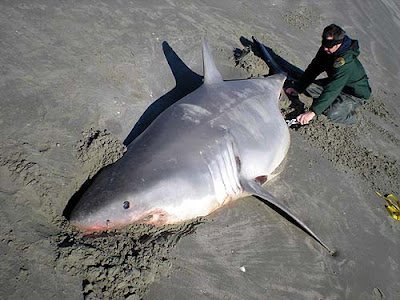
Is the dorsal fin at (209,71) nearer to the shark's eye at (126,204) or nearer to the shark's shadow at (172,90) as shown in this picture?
the shark's shadow at (172,90)

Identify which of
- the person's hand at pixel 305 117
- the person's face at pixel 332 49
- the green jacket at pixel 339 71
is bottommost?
the person's hand at pixel 305 117

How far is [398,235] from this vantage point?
393cm

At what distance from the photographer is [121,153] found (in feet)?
10.6

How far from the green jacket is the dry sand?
1.28 feet

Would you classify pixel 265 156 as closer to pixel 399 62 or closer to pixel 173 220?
pixel 173 220

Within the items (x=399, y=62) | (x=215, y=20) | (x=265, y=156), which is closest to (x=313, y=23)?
(x=399, y=62)

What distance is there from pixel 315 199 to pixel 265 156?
73 cm

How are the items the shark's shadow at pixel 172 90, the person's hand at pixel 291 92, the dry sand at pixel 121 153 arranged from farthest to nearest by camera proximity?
the person's hand at pixel 291 92 < the shark's shadow at pixel 172 90 < the dry sand at pixel 121 153

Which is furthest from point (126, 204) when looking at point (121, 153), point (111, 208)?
point (121, 153)

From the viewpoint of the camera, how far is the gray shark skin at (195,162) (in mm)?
2713

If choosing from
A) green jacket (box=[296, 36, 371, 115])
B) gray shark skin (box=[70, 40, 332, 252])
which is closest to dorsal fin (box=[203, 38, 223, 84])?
gray shark skin (box=[70, 40, 332, 252])

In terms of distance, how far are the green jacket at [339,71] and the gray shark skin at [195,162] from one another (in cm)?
73

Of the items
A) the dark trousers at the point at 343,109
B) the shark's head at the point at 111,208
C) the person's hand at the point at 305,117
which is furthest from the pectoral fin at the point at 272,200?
the dark trousers at the point at 343,109

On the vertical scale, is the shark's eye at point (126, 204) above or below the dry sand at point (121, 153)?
above
